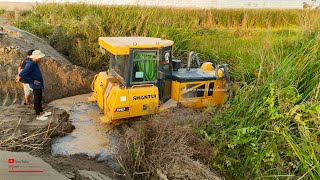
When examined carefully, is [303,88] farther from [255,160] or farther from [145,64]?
[145,64]

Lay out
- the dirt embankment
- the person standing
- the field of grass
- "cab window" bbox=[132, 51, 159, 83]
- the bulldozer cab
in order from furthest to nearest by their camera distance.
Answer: the dirt embankment < the person standing < "cab window" bbox=[132, 51, 159, 83] < the bulldozer cab < the field of grass

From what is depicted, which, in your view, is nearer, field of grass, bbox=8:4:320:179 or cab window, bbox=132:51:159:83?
field of grass, bbox=8:4:320:179

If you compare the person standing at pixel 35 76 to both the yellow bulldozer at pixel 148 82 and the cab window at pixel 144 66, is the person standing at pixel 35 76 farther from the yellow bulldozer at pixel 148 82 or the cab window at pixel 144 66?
the cab window at pixel 144 66

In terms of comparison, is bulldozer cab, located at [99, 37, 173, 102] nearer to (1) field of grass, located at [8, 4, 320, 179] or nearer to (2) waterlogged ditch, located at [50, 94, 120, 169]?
(2) waterlogged ditch, located at [50, 94, 120, 169]

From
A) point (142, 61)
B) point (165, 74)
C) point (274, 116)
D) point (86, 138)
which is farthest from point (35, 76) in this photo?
point (274, 116)

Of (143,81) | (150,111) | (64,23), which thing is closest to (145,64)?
(143,81)

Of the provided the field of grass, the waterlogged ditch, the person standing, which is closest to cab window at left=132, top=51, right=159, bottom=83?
the waterlogged ditch

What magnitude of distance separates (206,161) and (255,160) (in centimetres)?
67

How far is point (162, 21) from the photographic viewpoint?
12164 mm

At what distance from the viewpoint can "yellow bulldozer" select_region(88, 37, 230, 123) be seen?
611cm

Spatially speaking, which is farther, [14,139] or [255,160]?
[14,139]

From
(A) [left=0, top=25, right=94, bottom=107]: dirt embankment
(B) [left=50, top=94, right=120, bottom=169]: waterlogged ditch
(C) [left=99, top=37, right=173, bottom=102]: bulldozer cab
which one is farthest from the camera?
(A) [left=0, top=25, right=94, bottom=107]: dirt embankment

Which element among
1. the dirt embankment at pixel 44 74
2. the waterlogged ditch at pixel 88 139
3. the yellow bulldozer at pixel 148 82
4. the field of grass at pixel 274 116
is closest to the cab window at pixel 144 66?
the yellow bulldozer at pixel 148 82

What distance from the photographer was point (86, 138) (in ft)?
21.1
